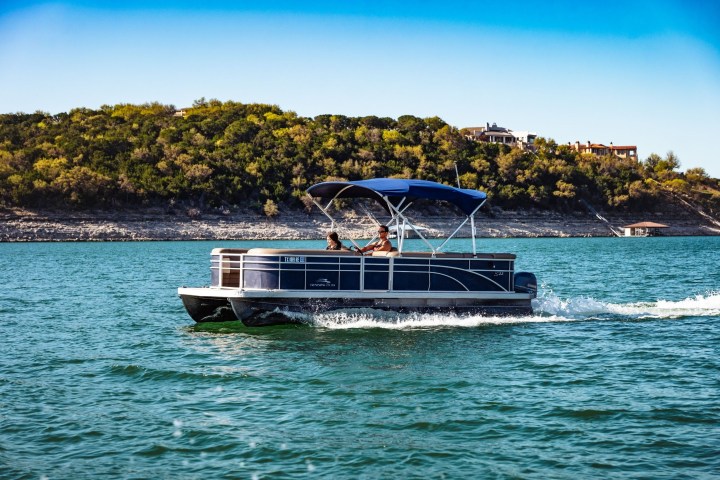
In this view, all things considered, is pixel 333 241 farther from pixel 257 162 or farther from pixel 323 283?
pixel 257 162

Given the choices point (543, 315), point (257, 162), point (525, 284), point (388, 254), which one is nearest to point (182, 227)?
point (257, 162)

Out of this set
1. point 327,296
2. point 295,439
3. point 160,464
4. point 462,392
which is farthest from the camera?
point 327,296

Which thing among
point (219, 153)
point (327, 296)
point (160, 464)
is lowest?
point (160, 464)

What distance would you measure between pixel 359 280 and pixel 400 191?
2.30 m

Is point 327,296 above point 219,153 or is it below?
below

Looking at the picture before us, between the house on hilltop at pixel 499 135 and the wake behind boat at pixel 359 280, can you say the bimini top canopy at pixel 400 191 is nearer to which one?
the wake behind boat at pixel 359 280

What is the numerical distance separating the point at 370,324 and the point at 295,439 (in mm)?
8829

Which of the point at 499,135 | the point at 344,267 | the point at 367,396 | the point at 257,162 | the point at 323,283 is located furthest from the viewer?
the point at 499,135

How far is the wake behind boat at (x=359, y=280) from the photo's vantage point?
747 inches

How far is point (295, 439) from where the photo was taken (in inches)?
423

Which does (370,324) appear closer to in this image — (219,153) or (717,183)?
(219,153)

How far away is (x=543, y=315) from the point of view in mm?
22219

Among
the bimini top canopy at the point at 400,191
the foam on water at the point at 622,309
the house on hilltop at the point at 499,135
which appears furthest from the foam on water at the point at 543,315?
the house on hilltop at the point at 499,135

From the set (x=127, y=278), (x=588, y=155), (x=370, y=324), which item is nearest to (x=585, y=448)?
(x=370, y=324)
